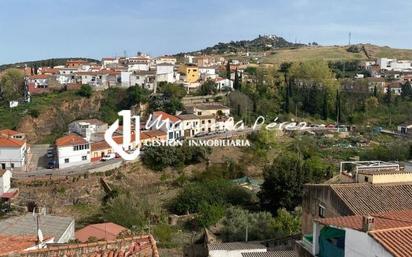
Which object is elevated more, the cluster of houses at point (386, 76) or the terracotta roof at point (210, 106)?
the cluster of houses at point (386, 76)

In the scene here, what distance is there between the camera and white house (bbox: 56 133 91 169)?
38031 mm

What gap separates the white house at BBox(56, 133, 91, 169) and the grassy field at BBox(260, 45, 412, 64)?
64314 mm

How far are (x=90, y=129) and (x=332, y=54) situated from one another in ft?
254

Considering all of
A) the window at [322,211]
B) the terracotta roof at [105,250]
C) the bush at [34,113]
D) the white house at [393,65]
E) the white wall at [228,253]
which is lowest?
the white wall at [228,253]

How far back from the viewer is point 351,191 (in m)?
A: 14.6

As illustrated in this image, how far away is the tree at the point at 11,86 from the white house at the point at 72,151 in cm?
2357

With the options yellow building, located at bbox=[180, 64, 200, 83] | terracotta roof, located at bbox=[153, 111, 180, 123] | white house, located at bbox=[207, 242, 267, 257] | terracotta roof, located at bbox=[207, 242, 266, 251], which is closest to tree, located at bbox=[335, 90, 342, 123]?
yellow building, located at bbox=[180, 64, 200, 83]

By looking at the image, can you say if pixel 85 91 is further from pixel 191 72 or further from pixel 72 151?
pixel 72 151

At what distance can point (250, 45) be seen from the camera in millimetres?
142250

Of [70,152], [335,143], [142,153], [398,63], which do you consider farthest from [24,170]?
[398,63]

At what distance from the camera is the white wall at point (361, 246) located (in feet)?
24.4

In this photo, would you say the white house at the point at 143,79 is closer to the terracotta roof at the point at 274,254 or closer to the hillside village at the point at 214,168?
the hillside village at the point at 214,168

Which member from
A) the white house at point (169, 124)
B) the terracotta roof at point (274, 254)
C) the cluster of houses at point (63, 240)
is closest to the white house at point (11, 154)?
the white house at point (169, 124)

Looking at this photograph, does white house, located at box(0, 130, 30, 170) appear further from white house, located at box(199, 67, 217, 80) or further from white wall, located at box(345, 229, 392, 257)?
white wall, located at box(345, 229, 392, 257)
